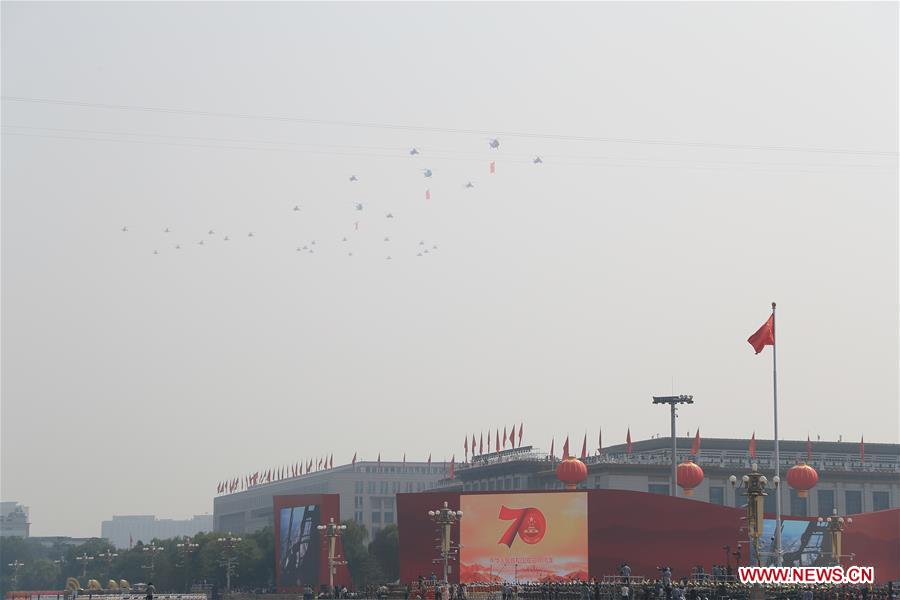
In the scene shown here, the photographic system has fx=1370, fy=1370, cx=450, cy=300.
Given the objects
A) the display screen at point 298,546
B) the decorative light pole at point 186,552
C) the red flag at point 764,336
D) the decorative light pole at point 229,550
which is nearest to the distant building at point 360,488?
the decorative light pole at point 186,552

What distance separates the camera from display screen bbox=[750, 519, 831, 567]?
2938 inches

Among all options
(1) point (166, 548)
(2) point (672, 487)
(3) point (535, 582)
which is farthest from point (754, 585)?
(1) point (166, 548)

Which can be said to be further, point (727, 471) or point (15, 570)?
point (15, 570)

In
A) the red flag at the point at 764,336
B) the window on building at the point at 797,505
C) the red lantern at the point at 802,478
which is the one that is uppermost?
the red flag at the point at 764,336

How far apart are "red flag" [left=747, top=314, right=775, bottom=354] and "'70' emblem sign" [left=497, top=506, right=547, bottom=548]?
21.1 metres

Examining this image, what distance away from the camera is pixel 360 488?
16338cm

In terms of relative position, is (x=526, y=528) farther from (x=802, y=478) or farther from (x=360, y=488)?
(x=360, y=488)

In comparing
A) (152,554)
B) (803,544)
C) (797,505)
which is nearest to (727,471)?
(797,505)

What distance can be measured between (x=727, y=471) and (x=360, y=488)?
223 ft

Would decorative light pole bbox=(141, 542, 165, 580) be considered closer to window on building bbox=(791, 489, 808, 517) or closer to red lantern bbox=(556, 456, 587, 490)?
window on building bbox=(791, 489, 808, 517)

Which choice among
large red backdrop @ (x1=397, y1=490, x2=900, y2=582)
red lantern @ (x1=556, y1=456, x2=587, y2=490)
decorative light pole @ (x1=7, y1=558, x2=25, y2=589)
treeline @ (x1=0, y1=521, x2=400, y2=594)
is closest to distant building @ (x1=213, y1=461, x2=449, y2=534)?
treeline @ (x1=0, y1=521, x2=400, y2=594)

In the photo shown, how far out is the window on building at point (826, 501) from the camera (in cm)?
10544

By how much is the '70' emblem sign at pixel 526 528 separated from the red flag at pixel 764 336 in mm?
21125

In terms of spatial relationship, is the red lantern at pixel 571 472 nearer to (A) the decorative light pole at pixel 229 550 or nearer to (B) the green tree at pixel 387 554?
(B) the green tree at pixel 387 554
